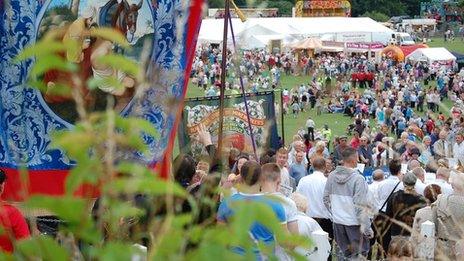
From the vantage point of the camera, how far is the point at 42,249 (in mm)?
2367

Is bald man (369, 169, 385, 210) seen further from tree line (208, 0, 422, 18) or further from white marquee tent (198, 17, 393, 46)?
tree line (208, 0, 422, 18)

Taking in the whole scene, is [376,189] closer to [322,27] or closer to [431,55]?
[322,27]

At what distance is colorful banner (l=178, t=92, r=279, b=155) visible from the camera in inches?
491

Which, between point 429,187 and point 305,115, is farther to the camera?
point 305,115

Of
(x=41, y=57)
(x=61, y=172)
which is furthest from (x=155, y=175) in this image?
(x=61, y=172)

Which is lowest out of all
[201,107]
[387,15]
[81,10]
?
[387,15]

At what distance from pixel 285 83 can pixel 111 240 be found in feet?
145

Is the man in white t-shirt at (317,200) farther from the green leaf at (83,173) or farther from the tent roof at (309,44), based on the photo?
the tent roof at (309,44)

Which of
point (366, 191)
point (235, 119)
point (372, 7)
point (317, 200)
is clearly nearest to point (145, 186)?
point (366, 191)

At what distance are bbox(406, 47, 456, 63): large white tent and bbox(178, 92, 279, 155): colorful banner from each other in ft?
120

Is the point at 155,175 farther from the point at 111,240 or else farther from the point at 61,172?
the point at 61,172

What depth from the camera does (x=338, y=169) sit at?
833 cm

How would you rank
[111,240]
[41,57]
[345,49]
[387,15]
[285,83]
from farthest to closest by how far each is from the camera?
[387,15], [345,49], [285,83], [111,240], [41,57]

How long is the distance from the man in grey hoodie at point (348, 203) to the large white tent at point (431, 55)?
136 ft
